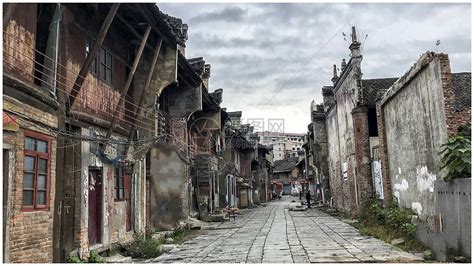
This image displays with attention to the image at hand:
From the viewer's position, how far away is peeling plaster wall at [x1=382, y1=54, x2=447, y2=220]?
1077cm

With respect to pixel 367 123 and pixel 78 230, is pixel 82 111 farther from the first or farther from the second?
pixel 367 123

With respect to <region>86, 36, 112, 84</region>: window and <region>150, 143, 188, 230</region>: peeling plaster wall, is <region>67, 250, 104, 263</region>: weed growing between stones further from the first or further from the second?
<region>150, 143, 188, 230</region>: peeling plaster wall

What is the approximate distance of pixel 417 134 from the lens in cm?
1226

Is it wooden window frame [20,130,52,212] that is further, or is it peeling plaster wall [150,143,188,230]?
peeling plaster wall [150,143,188,230]

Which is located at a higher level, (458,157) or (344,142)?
(344,142)

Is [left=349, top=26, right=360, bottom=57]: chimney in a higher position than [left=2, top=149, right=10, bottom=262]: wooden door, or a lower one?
higher

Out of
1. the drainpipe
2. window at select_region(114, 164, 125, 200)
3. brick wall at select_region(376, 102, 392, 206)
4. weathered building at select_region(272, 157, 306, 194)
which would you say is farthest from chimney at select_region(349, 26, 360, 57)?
weathered building at select_region(272, 157, 306, 194)

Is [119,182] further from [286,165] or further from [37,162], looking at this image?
[286,165]

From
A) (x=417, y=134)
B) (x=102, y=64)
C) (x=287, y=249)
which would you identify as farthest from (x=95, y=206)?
(x=417, y=134)

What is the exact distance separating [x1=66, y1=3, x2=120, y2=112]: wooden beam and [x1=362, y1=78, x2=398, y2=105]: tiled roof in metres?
14.3

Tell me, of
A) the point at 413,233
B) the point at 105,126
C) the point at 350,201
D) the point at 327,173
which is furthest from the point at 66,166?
the point at 327,173

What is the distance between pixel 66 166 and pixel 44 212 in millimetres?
1474

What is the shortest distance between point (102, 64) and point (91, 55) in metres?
3.03


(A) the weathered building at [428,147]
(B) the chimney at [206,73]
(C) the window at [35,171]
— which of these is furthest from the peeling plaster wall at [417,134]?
(B) the chimney at [206,73]
